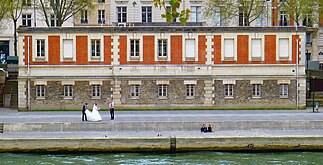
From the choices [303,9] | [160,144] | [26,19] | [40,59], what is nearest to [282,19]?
[303,9]

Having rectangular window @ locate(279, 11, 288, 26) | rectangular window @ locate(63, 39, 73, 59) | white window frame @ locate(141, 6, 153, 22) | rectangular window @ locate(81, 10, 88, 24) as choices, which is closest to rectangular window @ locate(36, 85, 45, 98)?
rectangular window @ locate(63, 39, 73, 59)

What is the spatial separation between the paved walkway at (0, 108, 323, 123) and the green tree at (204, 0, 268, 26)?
1726cm

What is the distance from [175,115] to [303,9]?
80.9 feet

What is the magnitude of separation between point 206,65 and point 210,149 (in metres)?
15.5

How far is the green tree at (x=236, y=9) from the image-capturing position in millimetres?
67000

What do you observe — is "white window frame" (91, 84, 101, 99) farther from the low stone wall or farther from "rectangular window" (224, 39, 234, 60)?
the low stone wall

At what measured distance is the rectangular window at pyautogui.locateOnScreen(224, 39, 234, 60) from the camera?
173 feet

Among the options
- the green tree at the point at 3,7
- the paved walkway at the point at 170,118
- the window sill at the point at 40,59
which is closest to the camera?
the paved walkway at the point at 170,118

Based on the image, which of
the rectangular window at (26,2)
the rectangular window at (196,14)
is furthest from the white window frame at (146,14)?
the rectangular window at (26,2)

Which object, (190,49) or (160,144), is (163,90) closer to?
(190,49)

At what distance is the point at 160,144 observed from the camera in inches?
1497

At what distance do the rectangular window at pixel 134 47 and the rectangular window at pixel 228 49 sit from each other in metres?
6.98

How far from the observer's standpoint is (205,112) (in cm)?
5041

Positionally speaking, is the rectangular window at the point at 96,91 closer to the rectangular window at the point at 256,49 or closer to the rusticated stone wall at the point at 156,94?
the rusticated stone wall at the point at 156,94
